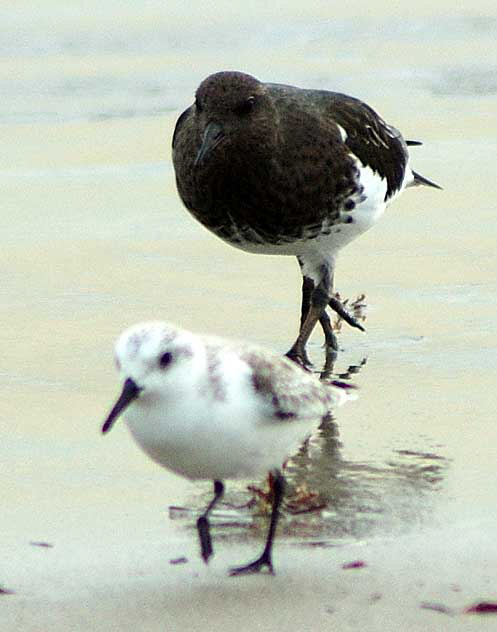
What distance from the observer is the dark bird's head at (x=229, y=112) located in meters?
6.91

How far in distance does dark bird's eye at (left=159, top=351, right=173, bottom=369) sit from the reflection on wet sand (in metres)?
0.83

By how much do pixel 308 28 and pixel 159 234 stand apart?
7488 mm

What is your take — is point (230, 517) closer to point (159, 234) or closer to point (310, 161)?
point (310, 161)

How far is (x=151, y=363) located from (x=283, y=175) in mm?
2878

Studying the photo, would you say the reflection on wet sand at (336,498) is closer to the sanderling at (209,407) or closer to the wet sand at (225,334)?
the wet sand at (225,334)

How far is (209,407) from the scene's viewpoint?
182 inches

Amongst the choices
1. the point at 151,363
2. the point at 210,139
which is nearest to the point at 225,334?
the point at 210,139

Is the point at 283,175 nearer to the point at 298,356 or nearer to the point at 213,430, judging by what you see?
the point at 298,356

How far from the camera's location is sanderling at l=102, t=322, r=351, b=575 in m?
4.50

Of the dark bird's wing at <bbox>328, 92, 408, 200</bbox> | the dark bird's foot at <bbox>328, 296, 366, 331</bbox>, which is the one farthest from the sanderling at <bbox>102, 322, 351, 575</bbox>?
the dark bird's wing at <bbox>328, 92, 408, 200</bbox>

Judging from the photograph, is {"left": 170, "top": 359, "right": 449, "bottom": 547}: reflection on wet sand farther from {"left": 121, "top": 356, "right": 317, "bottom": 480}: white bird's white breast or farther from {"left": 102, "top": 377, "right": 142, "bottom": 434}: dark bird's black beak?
{"left": 102, "top": 377, "right": 142, "bottom": 434}: dark bird's black beak

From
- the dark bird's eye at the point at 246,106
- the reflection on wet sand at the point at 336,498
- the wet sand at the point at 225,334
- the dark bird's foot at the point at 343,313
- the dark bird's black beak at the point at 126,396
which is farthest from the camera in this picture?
the dark bird's foot at the point at 343,313

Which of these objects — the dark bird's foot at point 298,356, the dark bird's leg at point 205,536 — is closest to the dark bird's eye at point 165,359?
the dark bird's leg at point 205,536

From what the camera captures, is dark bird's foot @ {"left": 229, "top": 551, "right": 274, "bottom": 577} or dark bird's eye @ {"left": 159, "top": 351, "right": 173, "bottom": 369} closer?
dark bird's eye @ {"left": 159, "top": 351, "right": 173, "bottom": 369}
